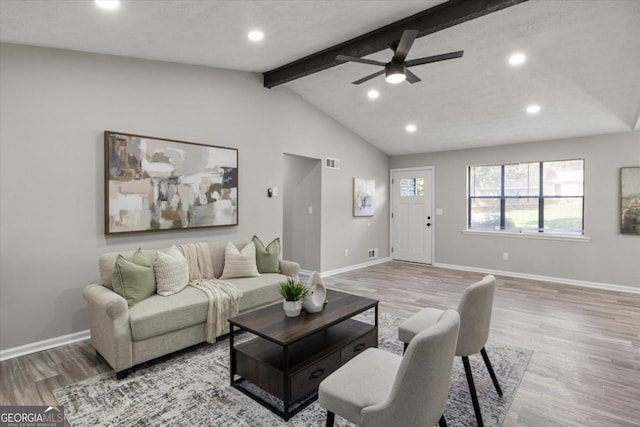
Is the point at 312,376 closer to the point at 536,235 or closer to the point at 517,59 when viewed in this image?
the point at 517,59

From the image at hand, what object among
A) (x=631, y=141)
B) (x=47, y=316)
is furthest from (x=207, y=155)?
(x=631, y=141)

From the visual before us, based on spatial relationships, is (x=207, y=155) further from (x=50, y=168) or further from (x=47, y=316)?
(x=47, y=316)

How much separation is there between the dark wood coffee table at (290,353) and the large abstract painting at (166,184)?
1.89 meters

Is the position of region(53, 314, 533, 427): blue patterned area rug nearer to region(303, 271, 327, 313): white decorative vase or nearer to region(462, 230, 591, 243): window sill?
region(303, 271, 327, 313): white decorative vase

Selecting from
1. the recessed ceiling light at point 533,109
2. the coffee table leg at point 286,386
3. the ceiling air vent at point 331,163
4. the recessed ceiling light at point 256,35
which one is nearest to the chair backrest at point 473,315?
the coffee table leg at point 286,386

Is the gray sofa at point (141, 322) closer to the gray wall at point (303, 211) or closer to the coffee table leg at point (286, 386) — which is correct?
the coffee table leg at point (286, 386)

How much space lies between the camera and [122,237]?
11.7 ft

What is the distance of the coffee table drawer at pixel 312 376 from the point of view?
2177 mm

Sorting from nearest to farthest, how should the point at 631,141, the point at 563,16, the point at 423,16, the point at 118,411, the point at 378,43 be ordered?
1. the point at 118,411
2. the point at 563,16
3. the point at 423,16
4. the point at 378,43
5. the point at 631,141

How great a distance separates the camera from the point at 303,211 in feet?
20.9

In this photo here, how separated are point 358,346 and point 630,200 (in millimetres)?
5220

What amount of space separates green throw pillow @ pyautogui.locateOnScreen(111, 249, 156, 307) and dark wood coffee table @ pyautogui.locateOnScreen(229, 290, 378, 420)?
3.30 ft

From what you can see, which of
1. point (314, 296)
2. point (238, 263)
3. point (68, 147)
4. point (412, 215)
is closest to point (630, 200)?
point (412, 215)

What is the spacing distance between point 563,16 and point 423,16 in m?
1.21
